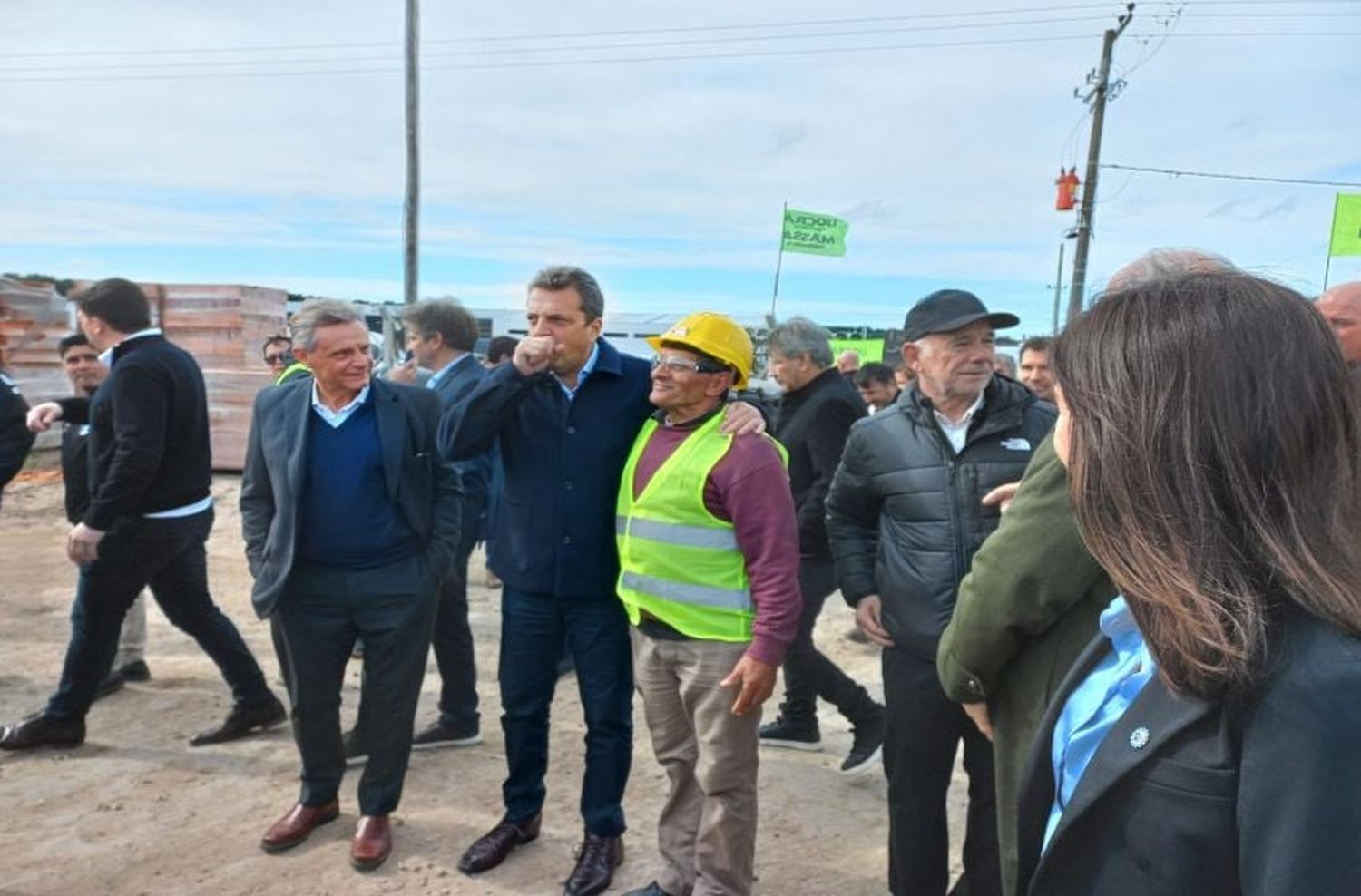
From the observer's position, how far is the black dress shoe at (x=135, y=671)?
5.04m

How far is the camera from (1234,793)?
0.95 metres

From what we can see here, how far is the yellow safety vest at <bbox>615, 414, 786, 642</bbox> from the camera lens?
2.76m

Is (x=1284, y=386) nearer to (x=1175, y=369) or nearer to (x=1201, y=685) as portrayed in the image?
(x=1175, y=369)

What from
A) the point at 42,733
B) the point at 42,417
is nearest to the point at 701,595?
the point at 42,733

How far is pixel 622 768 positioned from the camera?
3.20 meters

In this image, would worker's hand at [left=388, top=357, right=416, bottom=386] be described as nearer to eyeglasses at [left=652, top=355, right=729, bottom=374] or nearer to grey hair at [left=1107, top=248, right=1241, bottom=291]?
eyeglasses at [left=652, top=355, right=729, bottom=374]

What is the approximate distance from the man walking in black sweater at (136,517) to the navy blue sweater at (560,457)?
1.66 meters

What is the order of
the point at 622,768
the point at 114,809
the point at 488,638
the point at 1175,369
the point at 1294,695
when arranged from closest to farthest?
the point at 1294,695 → the point at 1175,369 → the point at 622,768 → the point at 114,809 → the point at 488,638

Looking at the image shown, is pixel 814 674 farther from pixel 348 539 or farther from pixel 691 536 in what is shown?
pixel 348 539

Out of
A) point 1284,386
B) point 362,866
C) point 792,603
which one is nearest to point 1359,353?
point 792,603

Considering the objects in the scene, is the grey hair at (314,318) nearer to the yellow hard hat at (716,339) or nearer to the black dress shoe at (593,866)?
the yellow hard hat at (716,339)

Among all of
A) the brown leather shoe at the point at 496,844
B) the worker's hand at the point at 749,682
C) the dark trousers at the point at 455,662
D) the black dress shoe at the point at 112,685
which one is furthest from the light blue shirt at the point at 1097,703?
the black dress shoe at the point at 112,685

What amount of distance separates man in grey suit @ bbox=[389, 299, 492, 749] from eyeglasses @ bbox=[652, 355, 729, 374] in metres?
1.68

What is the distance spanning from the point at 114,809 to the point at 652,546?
8.54 ft
